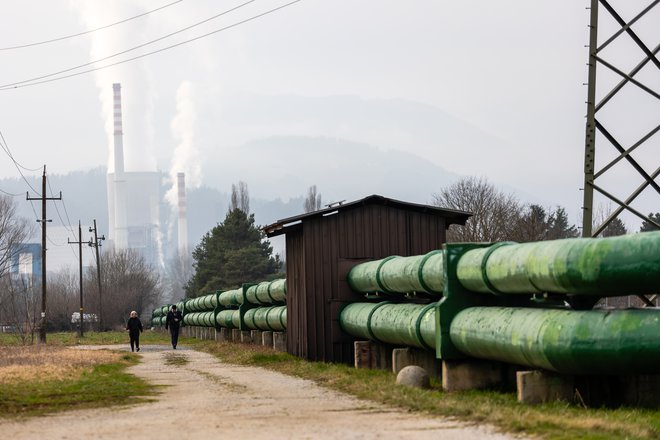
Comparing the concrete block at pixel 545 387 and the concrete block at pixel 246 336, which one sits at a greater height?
the concrete block at pixel 246 336

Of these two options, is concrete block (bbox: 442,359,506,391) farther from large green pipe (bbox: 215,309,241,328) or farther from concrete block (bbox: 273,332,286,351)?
large green pipe (bbox: 215,309,241,328)

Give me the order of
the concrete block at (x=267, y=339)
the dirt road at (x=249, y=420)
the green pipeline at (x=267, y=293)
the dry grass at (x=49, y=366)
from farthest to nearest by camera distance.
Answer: the concrete block at (x=267, y=339)
the green pipeline at (x=267, y=293)
the dry grass at (x=49, y=366)
the dirt road at (x=249, y=420)

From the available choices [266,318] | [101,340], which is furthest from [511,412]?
[101,340]

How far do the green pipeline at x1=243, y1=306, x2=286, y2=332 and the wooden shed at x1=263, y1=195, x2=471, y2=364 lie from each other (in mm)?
4042

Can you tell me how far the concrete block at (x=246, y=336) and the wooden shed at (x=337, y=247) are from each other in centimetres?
1147

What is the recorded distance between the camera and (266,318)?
31.8m

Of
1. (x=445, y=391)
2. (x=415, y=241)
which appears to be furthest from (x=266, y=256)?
(x=445, y=391)

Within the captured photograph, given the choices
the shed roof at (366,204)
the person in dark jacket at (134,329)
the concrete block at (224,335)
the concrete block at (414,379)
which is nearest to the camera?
the concrete block at (414,379)

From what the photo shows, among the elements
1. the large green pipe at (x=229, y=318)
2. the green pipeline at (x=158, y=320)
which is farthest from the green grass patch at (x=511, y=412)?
the green pipeline at (x=158, y=320)

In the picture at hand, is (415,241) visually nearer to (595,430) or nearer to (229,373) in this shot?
(229,373)

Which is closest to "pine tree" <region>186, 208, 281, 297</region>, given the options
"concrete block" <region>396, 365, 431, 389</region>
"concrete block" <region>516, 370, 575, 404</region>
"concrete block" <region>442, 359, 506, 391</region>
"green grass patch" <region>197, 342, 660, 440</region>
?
"green grass patch" <region>197, 342, 660, 440</region>

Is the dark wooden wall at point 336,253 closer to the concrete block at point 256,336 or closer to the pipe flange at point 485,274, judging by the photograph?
the pipe flange at point 485,274

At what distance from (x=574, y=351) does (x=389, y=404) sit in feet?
8.18

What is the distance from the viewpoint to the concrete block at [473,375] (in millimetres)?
15141
